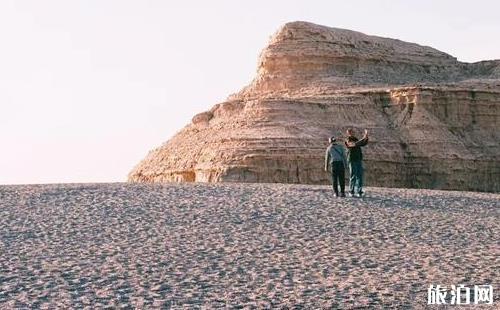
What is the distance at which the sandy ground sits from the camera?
37.7ft

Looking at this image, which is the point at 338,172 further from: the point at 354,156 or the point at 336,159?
the point at 354,156

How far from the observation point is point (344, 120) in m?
39.0

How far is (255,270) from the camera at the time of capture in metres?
13.0

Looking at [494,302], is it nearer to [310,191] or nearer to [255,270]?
[255,270]

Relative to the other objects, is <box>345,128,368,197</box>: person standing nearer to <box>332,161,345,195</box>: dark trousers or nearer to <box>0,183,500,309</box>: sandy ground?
<box>332,161,345,195</box>: dark trousers

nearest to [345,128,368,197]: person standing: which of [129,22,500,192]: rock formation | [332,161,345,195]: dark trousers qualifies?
[332,161,345,195]: dark trousers

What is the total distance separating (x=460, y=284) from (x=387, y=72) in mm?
33567

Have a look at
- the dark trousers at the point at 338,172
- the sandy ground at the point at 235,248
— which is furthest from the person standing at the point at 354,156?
the sandy ground at the point at 235,248

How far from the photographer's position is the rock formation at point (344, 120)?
119 ft

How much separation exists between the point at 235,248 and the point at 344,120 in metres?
24.7

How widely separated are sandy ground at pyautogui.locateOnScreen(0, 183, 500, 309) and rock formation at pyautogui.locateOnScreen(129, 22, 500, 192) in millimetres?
13333

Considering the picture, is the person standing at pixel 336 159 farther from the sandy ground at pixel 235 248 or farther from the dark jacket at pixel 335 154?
the sandy ground at pixel 235 248

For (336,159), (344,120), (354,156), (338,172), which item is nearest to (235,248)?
(336,159)

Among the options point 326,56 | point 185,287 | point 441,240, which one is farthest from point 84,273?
point 326,56
